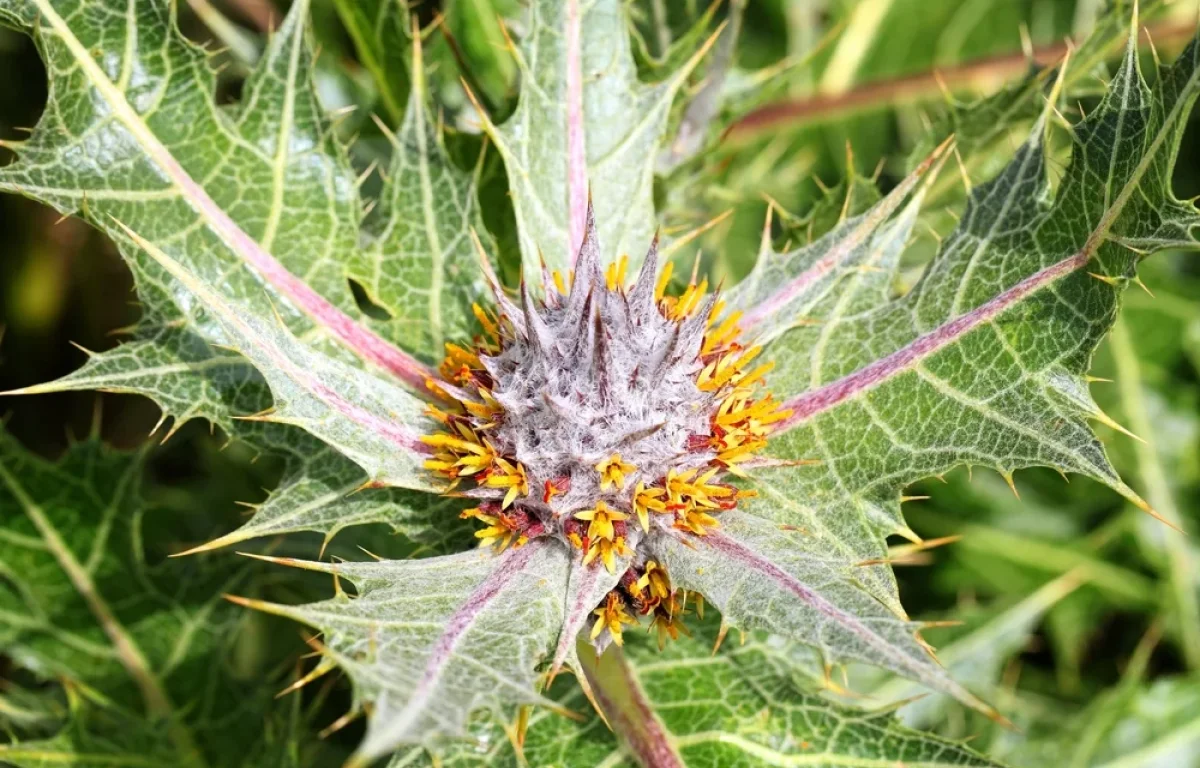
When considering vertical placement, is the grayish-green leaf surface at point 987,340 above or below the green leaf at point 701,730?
above

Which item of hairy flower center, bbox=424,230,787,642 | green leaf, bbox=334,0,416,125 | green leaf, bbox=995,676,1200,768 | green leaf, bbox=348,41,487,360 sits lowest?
green leaf, bbox=995,676,1200,768

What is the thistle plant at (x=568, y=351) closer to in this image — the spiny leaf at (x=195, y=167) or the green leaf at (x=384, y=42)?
the spiny leaf at (x=195, y=167)

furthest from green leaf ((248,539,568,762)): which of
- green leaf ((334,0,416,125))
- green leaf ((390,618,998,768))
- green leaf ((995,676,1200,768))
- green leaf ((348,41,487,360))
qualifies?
green leaf ((995,676,1200,768))

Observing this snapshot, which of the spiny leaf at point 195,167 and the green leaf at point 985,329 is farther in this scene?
the spiny leaf at point 195,167

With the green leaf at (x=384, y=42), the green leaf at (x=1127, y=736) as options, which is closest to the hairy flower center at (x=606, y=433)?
the green leaf at (x=384, y=42)

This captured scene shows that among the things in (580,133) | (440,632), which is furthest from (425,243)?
(440,632)

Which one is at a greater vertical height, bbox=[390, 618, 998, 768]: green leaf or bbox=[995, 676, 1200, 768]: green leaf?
bbox=[390, 618, 998, 768]: green leaf

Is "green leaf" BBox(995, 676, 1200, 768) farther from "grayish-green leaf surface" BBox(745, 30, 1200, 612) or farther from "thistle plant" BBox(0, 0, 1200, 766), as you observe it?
"grayish-green leaf surface" BBox(745, 30, 1200, 612)

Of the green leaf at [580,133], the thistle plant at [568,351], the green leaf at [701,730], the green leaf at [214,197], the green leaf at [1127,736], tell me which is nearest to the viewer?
the thistle plant at [568,351]

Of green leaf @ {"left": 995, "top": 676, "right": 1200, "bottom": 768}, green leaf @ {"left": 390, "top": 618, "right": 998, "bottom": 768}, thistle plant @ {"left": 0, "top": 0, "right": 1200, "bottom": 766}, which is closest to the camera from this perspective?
thistle plant @ {"left": 0, "top": 0, "right": 1200, "bottom": 766}
